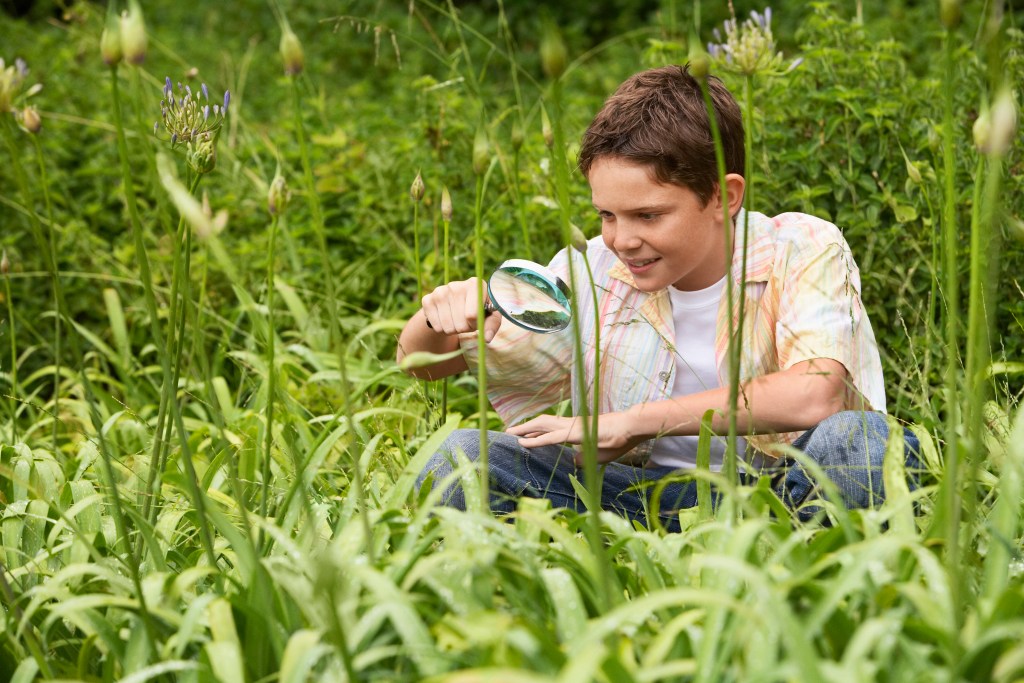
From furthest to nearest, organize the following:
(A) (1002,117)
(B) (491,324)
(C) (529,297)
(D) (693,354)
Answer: (D) (693,354), (B) (491,324), (C) (529,297), (A) (1002,117)

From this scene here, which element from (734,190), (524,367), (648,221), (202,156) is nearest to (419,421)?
(524,367)

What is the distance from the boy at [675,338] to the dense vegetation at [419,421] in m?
0.13

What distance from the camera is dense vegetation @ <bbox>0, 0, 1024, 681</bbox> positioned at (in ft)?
4.25

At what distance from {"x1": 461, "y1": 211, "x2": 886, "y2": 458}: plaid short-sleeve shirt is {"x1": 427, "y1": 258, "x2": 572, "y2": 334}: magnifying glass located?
0.13 m

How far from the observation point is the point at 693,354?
7.50ft

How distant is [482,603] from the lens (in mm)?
1455

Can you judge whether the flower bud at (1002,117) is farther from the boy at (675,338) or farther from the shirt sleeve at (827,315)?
the shirt sleeve at (827,315)

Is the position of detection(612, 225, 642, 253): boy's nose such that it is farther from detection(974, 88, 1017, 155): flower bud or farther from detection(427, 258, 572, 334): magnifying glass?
detection(974, 88, 1017, 155): flower bud

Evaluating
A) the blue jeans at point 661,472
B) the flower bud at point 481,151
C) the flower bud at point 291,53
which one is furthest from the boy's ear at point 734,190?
the flower bud at point 291,53

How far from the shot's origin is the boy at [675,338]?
1991 mm

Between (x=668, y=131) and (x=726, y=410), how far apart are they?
1.76 ft

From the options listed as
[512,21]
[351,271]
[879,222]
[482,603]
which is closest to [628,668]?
[482,603]

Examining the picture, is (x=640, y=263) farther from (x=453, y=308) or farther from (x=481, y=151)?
(x=481, y=151)

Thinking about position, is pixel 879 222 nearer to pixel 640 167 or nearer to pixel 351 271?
pixel 640 167
